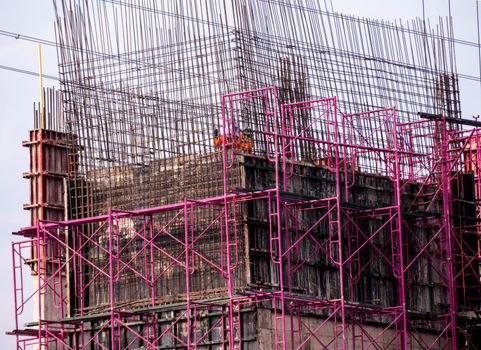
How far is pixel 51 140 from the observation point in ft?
150

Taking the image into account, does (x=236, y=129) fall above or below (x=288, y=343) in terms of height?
above

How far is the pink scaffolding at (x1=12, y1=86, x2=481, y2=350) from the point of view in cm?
3750

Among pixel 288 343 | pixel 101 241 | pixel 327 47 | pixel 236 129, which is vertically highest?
pixel 327 47

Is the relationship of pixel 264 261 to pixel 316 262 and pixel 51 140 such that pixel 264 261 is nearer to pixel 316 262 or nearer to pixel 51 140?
pixel 316 262

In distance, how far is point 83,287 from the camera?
40688mm

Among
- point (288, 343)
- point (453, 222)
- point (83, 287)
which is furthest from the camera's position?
point (453, 222)

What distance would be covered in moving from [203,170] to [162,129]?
7.73 feet

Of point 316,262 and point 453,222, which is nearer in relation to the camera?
point 316,262

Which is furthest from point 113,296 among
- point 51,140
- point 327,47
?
point 327,47

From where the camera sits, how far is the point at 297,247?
38969 mm

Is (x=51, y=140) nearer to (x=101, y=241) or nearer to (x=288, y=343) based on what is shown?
(x=101, y=241)

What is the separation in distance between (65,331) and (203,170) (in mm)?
6439

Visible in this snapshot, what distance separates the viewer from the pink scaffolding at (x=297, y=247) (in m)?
37.5

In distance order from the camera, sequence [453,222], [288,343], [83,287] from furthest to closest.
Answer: [453,222]
[83,287]
[288,343]
